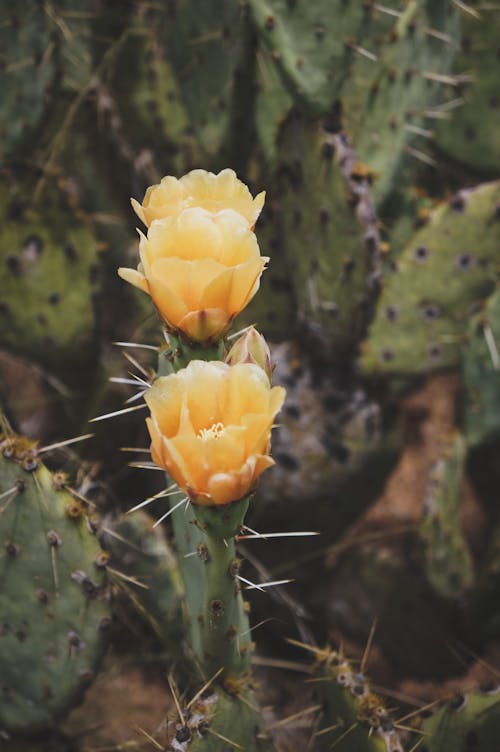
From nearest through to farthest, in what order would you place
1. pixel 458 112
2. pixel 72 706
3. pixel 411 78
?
pixel 72 706 < pixel 411 78 < pixel 458 112

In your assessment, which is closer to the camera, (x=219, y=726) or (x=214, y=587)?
(x=214, y=587)

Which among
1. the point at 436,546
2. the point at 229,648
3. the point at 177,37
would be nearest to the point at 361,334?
the point at 436,546

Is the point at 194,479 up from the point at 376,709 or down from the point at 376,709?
up

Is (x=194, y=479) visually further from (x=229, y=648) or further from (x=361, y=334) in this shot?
(x=361, y=334)

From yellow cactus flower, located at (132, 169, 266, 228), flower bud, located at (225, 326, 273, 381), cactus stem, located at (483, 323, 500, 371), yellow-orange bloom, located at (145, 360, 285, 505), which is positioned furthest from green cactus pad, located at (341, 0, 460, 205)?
yellow-orange bloom, located at (145, 360, 285, 505)

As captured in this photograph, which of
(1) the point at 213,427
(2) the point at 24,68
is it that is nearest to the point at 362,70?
(2) the point at 24,68

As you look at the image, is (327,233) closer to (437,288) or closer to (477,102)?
(437,288)

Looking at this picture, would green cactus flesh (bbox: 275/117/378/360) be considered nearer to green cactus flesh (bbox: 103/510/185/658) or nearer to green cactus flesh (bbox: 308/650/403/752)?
green cactus flesh (bbox: 103/510/185/658)

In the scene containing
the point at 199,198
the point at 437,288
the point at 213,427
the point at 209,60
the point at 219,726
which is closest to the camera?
the point at 213,427
